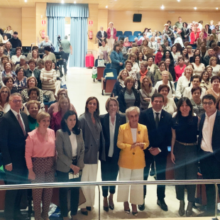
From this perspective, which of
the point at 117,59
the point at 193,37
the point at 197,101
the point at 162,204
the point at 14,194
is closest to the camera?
the point at 14,194

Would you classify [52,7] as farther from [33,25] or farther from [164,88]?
[164,88]

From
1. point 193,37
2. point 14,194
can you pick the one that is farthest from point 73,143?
point 193,37

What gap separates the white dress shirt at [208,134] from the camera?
4.16m

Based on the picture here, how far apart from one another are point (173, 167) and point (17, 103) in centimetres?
199

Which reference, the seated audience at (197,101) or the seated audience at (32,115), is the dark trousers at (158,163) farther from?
the seated audience at (32,115)

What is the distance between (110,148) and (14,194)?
1343mm

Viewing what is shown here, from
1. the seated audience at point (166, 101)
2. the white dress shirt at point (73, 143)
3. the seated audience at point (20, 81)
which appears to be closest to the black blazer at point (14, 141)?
the white dress shirt at point (73, 143)

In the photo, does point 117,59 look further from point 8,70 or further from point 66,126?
point 66,126

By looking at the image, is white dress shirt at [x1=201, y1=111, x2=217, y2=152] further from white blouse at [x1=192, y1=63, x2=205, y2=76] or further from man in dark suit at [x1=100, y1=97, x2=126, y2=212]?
white blouse at [x1=192, y1=63, x2=205, y2=76]

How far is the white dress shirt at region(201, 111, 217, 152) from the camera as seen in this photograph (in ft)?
13.7

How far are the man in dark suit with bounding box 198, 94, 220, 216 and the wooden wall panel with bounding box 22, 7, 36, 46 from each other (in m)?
18.1

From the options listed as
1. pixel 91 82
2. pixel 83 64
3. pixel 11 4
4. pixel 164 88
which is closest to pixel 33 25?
pixel 11 4

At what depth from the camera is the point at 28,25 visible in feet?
69.4

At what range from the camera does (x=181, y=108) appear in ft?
14.1
